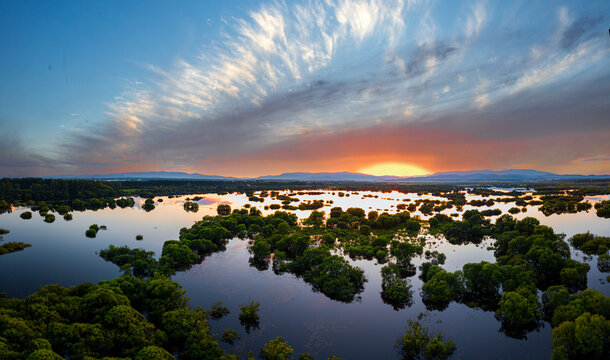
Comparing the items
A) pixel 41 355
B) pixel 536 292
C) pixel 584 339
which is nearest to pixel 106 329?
pixel 41 355

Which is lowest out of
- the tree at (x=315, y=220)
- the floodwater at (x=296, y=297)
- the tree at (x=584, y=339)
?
the floodwater at (x=296, y=297)

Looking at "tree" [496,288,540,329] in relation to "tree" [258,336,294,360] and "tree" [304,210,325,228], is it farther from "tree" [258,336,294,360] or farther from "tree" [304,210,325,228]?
"tree" [304,210,325,228]

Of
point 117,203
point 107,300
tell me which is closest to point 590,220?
point 107,300

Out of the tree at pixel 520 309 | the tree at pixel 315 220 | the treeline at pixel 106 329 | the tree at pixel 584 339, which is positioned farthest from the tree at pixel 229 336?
the tree at pixel 315 220

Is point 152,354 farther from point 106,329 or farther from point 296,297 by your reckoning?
point 296,297

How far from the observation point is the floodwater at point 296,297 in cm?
3091

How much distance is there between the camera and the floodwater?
1217 inches

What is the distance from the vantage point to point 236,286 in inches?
1831

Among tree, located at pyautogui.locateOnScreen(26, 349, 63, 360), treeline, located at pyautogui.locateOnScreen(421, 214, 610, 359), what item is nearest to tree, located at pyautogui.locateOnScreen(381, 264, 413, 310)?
treeline, located at pyautogui.locateOnScreen(421, 214, 610, 359)

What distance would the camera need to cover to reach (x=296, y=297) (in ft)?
138

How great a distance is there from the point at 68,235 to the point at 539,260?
117459 mm

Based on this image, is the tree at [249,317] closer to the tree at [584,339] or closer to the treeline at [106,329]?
the treeline at [106,329]

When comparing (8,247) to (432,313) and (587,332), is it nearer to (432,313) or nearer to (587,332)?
(432,313)

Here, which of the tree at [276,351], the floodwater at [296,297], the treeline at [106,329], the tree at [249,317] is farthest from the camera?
the tree at [249,317]
